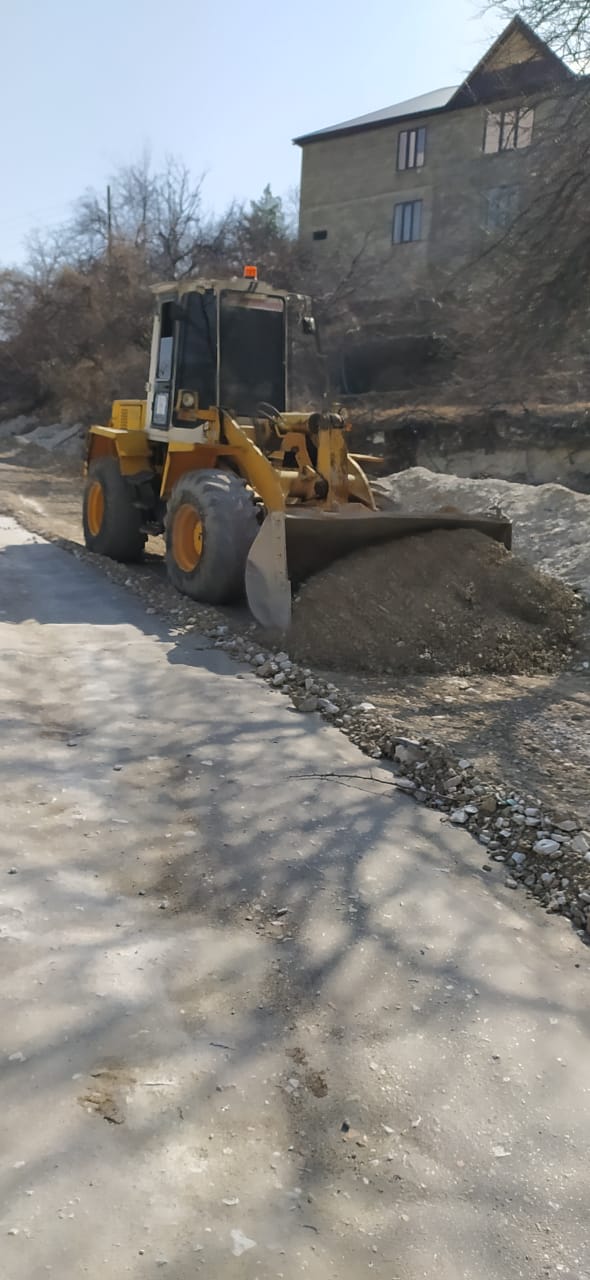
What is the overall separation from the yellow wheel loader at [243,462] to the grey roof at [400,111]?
31460 millimetres

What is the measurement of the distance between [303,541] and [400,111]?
3619 cm

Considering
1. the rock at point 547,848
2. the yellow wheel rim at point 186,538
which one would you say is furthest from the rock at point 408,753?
the yellow wheel rim at point 186,538

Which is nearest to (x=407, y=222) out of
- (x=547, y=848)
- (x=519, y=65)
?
(x=519, y=65)

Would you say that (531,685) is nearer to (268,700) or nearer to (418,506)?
(268,700)

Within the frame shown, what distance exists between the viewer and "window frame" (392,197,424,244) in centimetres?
3588

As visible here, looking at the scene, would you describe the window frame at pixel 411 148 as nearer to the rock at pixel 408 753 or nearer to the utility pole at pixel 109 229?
the utility pole at pixel 109 229

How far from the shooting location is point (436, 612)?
6469 mm

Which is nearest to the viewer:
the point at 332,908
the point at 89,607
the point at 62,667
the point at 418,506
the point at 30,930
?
the point at 30,930

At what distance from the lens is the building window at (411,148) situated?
116ft

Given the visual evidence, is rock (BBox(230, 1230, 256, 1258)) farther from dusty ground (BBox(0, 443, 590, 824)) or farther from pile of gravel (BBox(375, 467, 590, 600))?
pile of gravel (BBox(375, 467, 590, 600))

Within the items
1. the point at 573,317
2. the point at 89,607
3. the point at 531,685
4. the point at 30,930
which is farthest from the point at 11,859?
the point at 573,317

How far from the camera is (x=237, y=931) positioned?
305 cm

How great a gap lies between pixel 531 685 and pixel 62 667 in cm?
306

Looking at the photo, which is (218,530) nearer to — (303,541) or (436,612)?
(303,541)
